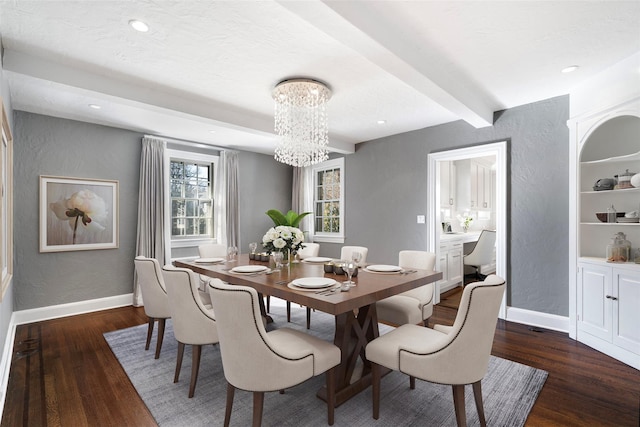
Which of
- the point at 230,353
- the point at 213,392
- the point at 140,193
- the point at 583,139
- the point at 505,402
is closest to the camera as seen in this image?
the point at 230,353

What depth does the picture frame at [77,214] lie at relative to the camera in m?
3.73

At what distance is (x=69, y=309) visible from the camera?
384 centimetres

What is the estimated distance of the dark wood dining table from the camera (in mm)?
1728

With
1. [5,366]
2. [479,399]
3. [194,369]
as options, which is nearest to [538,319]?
[479,399]

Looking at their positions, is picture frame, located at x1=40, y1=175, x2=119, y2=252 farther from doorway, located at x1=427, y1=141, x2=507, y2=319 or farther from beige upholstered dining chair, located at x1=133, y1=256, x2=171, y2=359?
doorway, located at x1=427, y1=141, x2=507, y2=319

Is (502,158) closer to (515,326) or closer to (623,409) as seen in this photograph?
(515,326)

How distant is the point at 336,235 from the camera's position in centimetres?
567

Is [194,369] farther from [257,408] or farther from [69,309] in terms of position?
[69,309]

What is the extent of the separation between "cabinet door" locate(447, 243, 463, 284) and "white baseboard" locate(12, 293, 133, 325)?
4765mm

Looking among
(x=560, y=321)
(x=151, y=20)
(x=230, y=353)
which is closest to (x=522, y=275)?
(x=560, y=321)

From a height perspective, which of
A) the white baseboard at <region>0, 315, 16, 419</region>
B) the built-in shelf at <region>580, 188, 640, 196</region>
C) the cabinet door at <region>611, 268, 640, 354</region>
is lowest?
the white baseboard at <region>0, 315, 16, 419</region>

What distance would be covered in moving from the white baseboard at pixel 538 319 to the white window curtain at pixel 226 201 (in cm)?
419

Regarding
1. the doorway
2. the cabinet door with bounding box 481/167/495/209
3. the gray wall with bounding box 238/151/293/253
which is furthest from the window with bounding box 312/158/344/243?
the cabinet door with bounding box 481/167/495/209

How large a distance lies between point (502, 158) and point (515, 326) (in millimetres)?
1938
